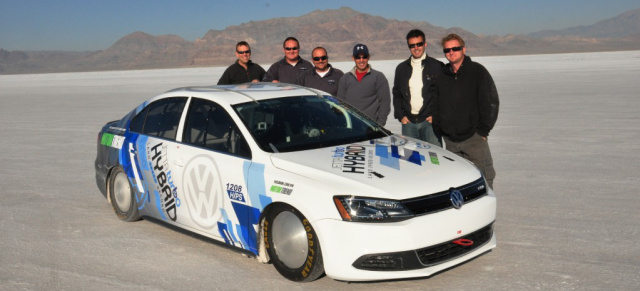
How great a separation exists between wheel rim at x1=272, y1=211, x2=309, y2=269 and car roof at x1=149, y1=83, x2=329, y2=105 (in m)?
1.39

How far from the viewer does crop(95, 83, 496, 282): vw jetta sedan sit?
175 inches

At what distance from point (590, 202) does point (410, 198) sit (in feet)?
11.7

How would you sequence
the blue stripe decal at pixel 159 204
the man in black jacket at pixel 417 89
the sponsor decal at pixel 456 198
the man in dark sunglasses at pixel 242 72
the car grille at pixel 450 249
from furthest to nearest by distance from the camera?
1. the man in dark sunglasses at pixel 242 72
2. the man in black jacket at pixel 417 89
3. the blue stripe decal at pixel 159 204
4. the sponsor decal at pixel 456 198
5. the car grille at pixel 450 249

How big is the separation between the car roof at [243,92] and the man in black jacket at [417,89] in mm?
1284

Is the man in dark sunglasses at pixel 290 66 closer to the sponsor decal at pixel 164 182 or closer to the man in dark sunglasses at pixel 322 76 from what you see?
the man in dark sunglasses at pixel 322 76

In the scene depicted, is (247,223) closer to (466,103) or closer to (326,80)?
(466,103)

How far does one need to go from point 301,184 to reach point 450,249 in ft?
3.90

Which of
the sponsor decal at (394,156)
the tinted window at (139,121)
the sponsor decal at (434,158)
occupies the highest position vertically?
the tinted window at (139,121)

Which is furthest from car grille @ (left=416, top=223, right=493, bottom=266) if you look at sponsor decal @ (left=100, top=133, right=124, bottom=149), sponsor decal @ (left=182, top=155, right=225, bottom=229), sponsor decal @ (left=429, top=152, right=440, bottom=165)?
sponsor decal @ (left=100, top=133, right=124, bottom=149)

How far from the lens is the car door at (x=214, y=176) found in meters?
5.13

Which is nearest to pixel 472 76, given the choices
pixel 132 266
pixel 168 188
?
pixel 168 188

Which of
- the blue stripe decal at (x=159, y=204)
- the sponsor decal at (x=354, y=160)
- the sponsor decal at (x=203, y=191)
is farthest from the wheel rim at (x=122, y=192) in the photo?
the sponsor decal at (x=354, y=160)

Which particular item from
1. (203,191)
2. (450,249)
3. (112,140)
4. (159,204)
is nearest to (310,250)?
(450,249)

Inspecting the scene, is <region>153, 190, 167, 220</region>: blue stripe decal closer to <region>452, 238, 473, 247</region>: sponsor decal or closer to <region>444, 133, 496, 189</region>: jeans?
<region>452, 238, 473, 247</region>: sponsor decal
